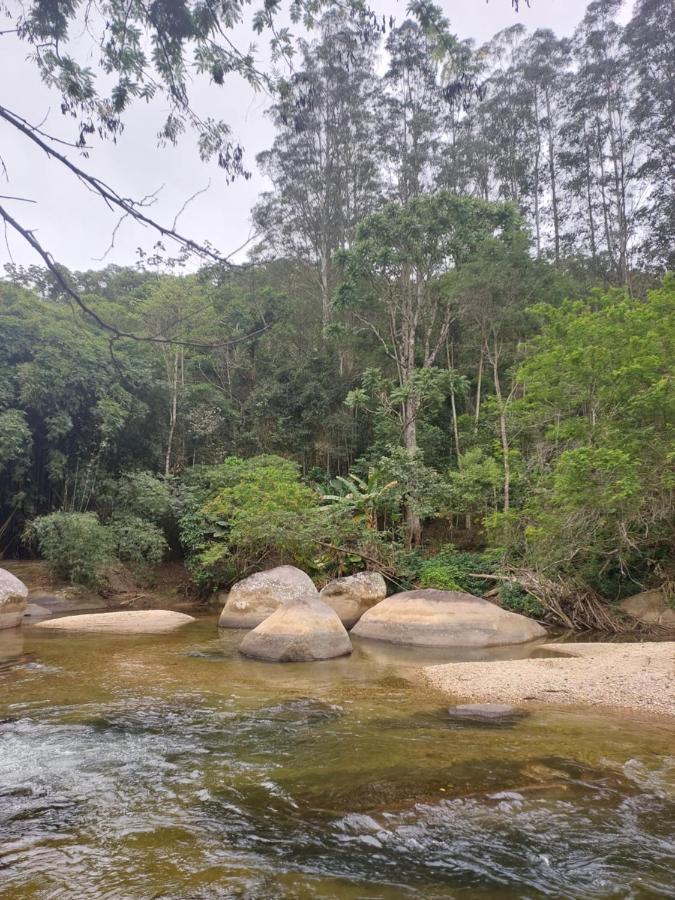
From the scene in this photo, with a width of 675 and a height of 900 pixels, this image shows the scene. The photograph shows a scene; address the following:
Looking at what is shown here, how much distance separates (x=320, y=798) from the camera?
14.0 ft

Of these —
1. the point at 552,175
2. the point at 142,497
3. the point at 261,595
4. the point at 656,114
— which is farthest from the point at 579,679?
the point at 552,175

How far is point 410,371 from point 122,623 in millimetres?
11642

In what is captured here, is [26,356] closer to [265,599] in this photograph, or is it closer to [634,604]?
[265,599]

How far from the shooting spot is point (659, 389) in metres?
10.8

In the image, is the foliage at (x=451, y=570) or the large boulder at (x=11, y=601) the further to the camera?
the foliage at (x=451, y=570)

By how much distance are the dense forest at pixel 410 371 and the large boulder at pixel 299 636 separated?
4870 mm

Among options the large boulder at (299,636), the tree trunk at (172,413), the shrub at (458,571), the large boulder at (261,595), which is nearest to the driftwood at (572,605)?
the shrub at (458,571)

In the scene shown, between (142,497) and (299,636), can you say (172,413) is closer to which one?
(142,497)

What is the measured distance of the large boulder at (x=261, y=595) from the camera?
43.6 feet

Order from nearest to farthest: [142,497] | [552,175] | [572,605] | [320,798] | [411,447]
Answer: [320,798], [572,605], [142,497], [411,447], [552,175]

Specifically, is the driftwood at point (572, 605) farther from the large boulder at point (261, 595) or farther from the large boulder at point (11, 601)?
the large boulder at point (11, 601)

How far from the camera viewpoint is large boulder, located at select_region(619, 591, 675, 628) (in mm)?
11984

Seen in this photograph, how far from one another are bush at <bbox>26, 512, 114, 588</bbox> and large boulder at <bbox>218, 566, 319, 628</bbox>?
4708 mm

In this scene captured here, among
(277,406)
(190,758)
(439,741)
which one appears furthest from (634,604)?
(277,406)
